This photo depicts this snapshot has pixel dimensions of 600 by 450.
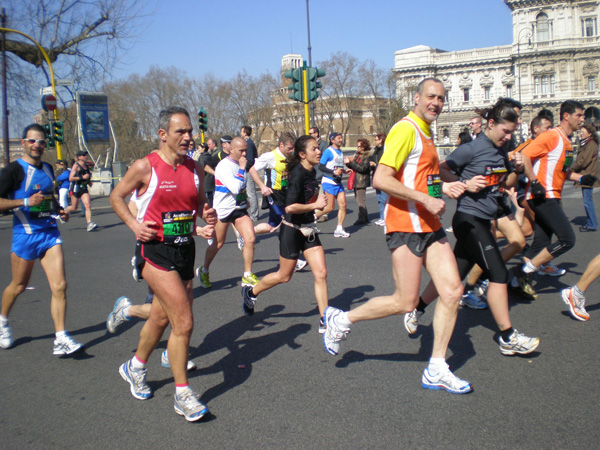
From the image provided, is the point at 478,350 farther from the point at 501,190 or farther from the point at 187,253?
→ the point at 187,253

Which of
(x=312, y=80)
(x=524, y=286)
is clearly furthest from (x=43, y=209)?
(x=312, y=80)

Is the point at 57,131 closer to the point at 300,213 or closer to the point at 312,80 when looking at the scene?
the point at 312,80

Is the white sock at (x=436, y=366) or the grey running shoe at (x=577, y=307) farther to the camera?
the grey running shoe at (x=577, y=307)

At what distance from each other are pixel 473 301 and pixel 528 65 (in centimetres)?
9186

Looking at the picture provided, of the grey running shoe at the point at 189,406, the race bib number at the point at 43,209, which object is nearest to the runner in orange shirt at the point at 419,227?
the grey running shoe at the point at 189,406

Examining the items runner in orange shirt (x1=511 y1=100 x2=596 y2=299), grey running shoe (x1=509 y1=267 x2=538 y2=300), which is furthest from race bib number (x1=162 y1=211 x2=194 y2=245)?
grey running shoe (x1=509 y1=267 x2=538 y2=300)

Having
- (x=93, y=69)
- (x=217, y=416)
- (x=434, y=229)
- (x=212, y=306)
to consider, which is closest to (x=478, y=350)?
(x=434, y=229)

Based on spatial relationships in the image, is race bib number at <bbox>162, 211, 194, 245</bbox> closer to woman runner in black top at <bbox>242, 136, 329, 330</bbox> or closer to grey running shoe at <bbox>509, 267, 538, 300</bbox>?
woman runner in black top at <bbox>242, 136, 329, 330</bbox>

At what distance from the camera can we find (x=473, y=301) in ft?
20.3

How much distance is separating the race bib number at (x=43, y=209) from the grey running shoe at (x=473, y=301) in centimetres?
424

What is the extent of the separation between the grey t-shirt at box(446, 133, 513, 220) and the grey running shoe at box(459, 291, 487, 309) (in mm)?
1502

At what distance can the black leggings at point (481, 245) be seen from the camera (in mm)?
4703

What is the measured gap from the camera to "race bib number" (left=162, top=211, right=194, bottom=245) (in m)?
A: 3.95

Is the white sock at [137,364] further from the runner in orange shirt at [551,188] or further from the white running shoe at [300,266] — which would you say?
the white running shoe at [300,266]
